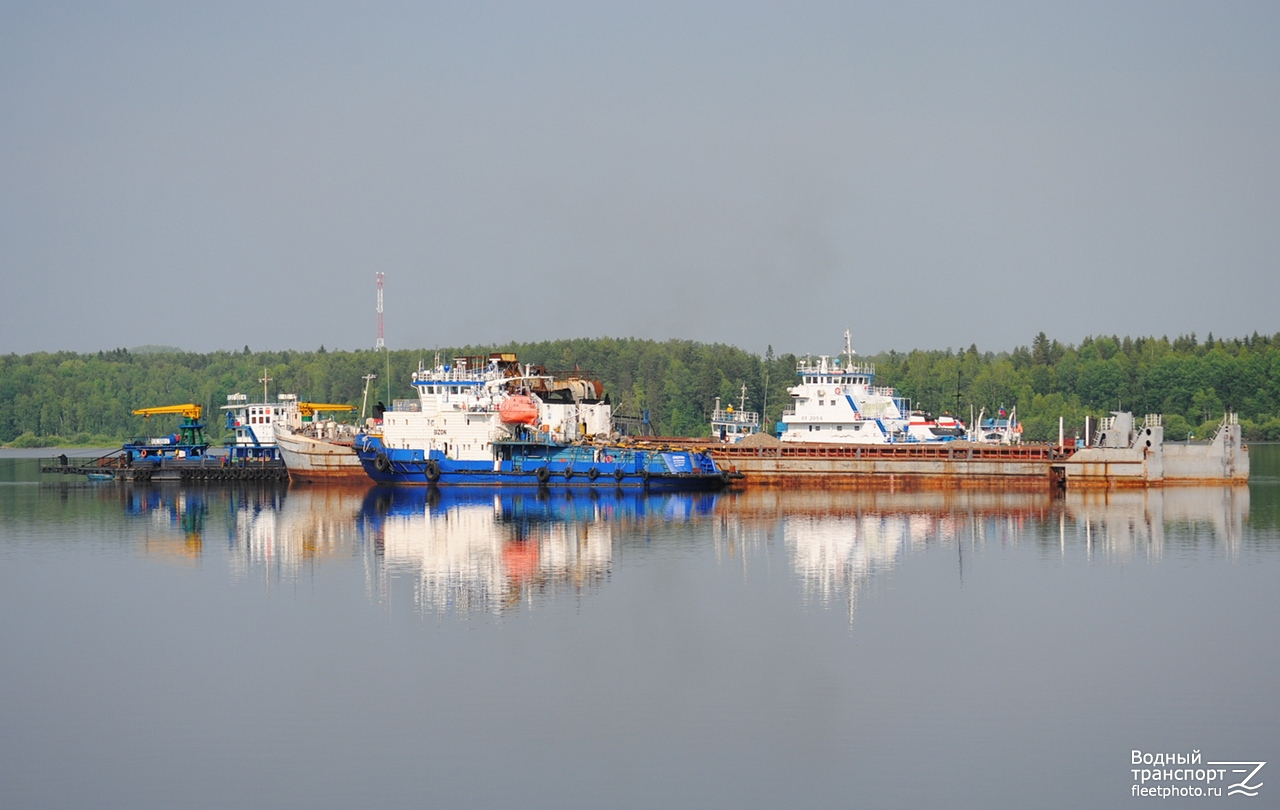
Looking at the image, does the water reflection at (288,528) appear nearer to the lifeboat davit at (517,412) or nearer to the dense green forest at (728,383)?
the lifeboat davit at (517,412)

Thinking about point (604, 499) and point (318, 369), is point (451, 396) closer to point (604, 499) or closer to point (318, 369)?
point (604, 499)

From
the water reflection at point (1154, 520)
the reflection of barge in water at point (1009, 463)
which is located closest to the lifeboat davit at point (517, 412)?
the reflection of barge in water at point (1009, 463)

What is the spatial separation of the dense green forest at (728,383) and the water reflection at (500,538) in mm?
47517

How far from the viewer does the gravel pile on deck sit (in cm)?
6881

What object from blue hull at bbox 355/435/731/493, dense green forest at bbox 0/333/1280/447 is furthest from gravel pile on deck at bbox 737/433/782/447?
dense green forest at bbox 0/333/1280/447

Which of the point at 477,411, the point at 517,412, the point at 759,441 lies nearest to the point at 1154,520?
the point at 759,441

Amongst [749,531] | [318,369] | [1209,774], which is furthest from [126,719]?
[318,369]

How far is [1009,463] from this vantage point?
6594cm

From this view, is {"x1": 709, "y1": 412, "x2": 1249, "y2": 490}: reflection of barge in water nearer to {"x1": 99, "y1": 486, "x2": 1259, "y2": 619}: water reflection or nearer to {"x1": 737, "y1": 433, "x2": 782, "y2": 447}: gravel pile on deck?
{"x1": 737, "y1": 433, "x2": 782, "y2": 447}: gravel pile on deck

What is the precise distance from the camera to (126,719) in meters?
24.9

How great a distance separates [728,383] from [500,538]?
7854cm

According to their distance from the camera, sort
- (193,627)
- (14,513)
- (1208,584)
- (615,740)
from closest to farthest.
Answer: (615,740)
(193,627)
(1208,584)
(14,513)

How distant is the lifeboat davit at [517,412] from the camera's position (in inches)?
2569

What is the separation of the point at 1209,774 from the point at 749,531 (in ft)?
87.2
